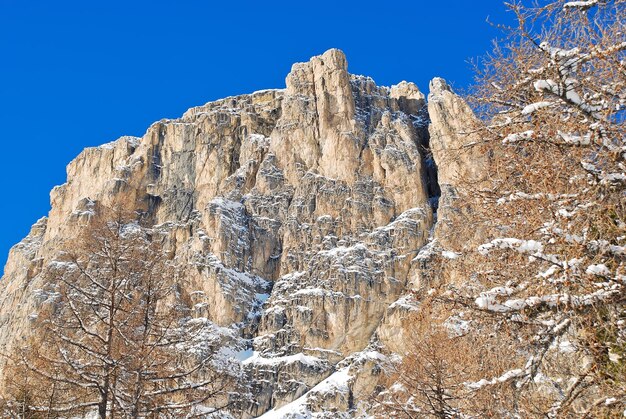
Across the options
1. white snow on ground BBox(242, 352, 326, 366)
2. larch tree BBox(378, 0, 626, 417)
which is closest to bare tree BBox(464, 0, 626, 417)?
larch tree BBox(378, 0, 626, 417)

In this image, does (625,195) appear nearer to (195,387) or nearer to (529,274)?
(529,274)

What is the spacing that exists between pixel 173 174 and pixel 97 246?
137899 mm

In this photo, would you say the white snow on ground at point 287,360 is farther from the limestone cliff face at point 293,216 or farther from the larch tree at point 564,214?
the larch tree at point 564,214

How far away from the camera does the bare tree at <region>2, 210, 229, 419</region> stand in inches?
532

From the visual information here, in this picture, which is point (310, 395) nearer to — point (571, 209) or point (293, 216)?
point (293, 216)

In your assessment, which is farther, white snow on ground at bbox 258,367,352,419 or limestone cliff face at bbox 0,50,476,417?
limestone cliff face at bbox 0,50,476,417

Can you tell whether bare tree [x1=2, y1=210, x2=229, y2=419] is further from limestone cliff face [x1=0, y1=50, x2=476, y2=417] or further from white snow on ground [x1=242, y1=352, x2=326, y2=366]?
white snow on ground [x1=242, y1=352, x2=326, y2=366]

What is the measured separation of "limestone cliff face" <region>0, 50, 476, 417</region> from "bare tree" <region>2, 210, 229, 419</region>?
85.9m

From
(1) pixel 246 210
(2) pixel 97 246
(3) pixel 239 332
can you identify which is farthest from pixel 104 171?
(2) pixel 97 246

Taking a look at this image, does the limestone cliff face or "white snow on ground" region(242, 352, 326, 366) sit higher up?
the limestone cliff face

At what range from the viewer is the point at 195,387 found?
46.8 feet

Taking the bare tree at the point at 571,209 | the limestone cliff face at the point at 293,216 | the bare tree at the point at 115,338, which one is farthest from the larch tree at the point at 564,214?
the limestone cliff face at the point at 293,216

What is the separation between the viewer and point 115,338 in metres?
14.5

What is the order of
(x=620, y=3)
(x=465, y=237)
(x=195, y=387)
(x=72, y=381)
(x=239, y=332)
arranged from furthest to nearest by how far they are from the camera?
(x=239, y=332) < (x=195, y=387) < (x=72, y=381) < (x=465, y=237) < (x=620, y=3)
